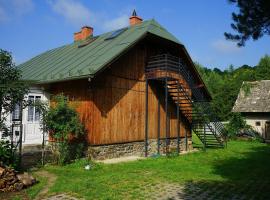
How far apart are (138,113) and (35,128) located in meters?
5.35

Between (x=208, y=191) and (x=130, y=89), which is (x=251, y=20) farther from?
(x=130, y=89)

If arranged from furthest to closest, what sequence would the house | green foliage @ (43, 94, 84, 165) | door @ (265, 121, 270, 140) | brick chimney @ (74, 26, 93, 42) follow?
door @ (265, 121, 270, 140) < brick chimney @ (74, 26, 93, 42) < the house < green foliage @ (43, 94, 84, 165)

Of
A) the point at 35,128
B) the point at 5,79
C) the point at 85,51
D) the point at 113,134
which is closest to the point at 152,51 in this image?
the point at 85,51

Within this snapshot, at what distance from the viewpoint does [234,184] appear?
10.1 metres

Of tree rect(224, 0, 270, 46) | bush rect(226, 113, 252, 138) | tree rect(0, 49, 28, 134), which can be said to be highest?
tree rect(224, 0, 270, 46)

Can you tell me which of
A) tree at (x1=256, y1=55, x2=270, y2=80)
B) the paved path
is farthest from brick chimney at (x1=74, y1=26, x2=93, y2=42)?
tree at (x1=256, y1=55, x2=270, y2=80)

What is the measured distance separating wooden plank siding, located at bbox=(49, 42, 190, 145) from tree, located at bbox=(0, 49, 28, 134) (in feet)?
12.5

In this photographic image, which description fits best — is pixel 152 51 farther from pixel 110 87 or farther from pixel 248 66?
pixel 248 66

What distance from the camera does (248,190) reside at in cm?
937

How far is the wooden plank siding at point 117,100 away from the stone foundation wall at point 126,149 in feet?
0.81

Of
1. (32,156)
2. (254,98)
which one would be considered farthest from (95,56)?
(254,98)

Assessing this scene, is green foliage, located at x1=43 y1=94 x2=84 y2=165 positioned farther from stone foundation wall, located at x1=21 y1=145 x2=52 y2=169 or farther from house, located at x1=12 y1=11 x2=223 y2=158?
house, located at x1=12 y1=11 x2=223 y2=158

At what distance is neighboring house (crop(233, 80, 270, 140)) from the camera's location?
29.6 meters

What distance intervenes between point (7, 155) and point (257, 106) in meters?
25.5
